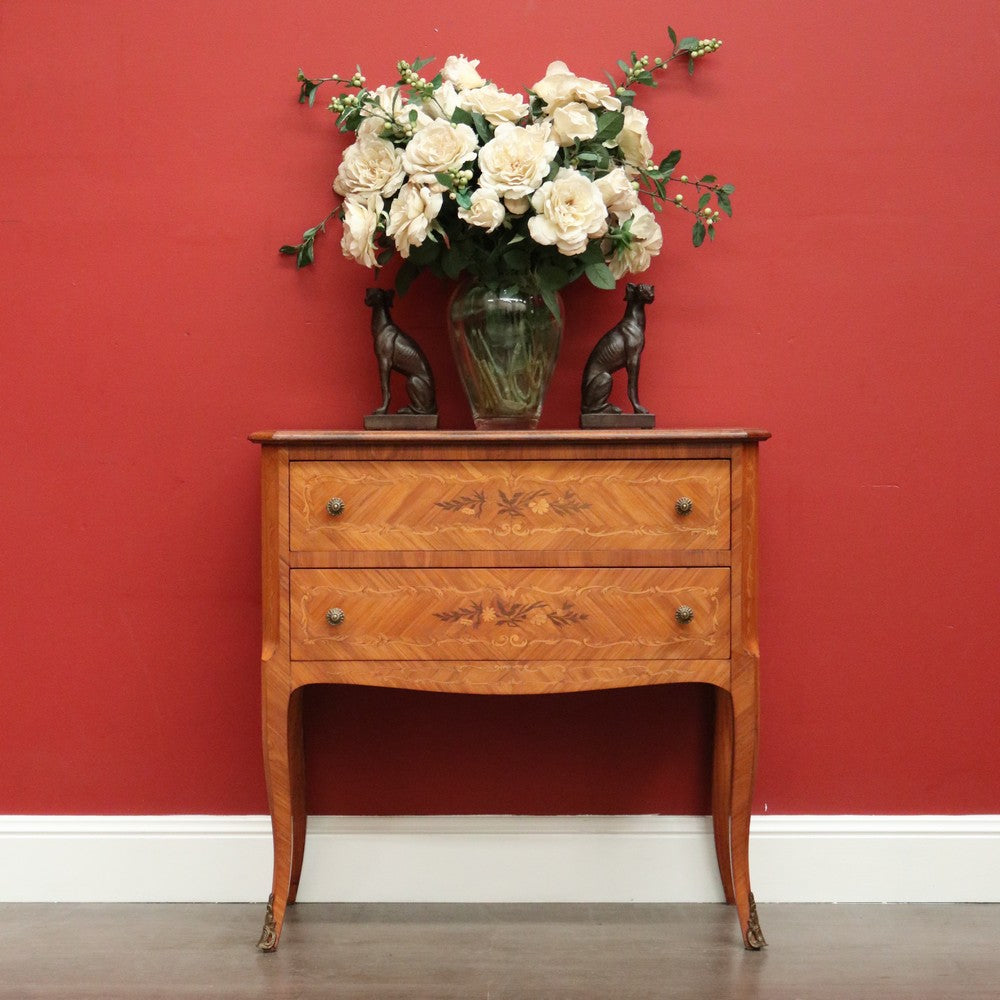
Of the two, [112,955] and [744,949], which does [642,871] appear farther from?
[112,955]

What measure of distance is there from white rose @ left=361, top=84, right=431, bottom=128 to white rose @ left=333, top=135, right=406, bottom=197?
0.05 metres

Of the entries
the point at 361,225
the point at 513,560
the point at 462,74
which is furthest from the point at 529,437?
the point at 462,74

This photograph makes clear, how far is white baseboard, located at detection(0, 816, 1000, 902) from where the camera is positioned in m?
2.39

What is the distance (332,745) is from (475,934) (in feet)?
1.77

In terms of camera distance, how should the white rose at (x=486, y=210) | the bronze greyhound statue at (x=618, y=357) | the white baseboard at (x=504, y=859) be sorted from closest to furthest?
the white rose at (x=486, y=210)
the bronze greyhound statue at (x=618, y=357)
the white baseboard at (x=504, y=859)

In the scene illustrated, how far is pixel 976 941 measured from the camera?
2.17m

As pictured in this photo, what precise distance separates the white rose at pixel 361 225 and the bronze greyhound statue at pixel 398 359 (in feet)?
0.27

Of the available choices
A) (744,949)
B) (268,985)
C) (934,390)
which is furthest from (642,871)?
(934,390)

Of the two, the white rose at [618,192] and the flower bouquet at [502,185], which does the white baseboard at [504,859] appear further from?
the white rose at [618,192]

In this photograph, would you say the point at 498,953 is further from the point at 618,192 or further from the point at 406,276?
the point at 618,192

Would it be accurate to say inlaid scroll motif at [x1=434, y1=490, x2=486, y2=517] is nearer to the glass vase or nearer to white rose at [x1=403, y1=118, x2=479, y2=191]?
the glass vase

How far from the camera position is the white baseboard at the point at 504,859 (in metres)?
2.39

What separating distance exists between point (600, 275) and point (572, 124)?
0.31 metres

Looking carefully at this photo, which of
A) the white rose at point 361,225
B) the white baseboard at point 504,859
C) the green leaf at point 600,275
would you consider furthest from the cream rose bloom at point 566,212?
the white baseboard at point 504,859
